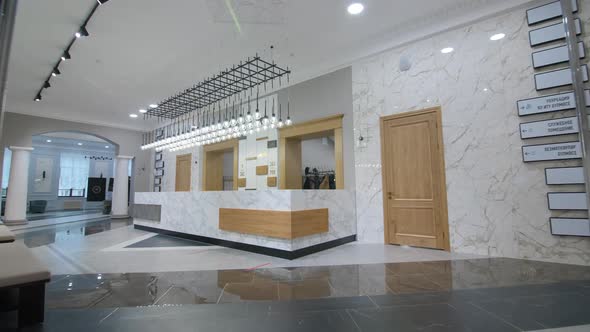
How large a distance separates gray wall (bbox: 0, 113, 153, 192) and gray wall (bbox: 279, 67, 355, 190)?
25.4 feet

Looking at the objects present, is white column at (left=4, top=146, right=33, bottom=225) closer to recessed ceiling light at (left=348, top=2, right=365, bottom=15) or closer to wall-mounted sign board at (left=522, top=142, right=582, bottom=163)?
recessed ceiling light at (left=348, top=2, right=365, bottom=15)

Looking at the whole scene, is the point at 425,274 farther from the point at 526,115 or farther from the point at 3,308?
the point at 3,308

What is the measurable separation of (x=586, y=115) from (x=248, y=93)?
Result: 265 inches

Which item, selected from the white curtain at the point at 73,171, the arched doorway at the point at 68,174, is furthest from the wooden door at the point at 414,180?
the white curtain at the point at 73,171

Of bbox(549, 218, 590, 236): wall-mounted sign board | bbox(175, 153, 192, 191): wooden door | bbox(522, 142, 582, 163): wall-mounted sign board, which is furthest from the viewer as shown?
bbox(175, 153, 192, 191): wooden door

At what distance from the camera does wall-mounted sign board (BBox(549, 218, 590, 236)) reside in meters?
3.55

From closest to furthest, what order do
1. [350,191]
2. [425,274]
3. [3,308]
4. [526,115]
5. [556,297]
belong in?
[3,308] < [556,297] < [425,274] < [526,115] < [350,191]

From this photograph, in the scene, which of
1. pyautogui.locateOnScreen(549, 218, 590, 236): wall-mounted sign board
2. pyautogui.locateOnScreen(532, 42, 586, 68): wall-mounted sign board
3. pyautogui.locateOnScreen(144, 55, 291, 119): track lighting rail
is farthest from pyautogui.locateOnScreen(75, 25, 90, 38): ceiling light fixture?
pyautogui.locateOnScreen(549, 218, 590, 236): wall-mounted sign board

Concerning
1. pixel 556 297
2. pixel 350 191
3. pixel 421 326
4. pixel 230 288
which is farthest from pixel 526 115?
pixel 230 288

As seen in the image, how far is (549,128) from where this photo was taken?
381cm

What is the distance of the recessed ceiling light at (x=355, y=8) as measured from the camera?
423 cm

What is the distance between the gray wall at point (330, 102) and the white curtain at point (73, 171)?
46.4 feet

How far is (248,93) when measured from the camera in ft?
25.0

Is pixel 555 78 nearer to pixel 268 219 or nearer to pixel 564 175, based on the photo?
pixel 564 175
